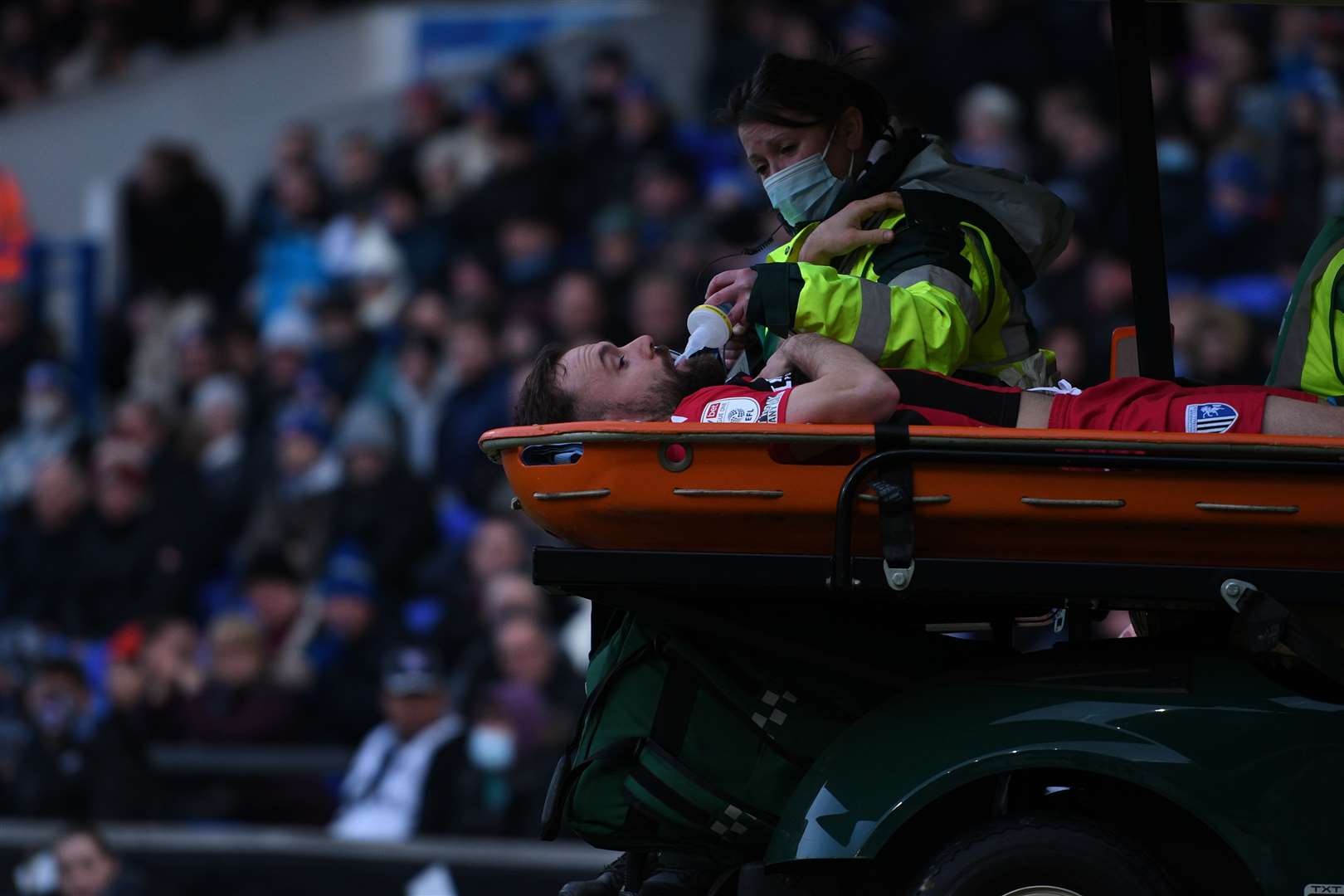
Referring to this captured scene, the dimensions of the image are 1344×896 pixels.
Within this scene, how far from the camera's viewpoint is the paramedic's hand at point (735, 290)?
12.6 ft

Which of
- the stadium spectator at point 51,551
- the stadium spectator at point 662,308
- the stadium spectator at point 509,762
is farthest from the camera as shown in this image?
the stadium spectator at point 51,551

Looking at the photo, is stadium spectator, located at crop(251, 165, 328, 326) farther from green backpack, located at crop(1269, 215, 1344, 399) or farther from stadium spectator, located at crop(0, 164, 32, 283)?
green backpack, located at crop(1269, 215, 1344, 399)

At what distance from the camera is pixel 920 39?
10.2 metres

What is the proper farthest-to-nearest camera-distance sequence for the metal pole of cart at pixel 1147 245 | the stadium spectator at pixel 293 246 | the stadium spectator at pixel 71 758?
1. the stadium spectator at pixel 293 246
2. the stadium spectator at pixel 71 758
3. the metal pole of cart at pixel 1147 245

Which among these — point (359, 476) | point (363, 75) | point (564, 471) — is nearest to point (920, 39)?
point (359, 476)

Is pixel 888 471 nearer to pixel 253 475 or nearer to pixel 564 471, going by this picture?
pixel 564 471

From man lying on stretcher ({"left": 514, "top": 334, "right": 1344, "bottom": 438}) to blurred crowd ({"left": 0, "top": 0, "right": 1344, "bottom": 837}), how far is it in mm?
3221

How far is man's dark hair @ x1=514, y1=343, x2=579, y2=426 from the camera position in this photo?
3998 millimetres

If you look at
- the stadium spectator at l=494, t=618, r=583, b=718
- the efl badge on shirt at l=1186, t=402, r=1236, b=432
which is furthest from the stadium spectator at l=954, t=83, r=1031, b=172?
the efl badge on shirt at l=1186, t=402, r=1236, b=432

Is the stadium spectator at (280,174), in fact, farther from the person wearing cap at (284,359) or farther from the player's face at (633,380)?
the player's face at (633,380)

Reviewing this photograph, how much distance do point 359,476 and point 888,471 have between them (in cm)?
637

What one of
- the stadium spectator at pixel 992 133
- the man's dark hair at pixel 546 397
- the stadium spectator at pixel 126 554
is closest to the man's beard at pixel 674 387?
the man's dark hair at pixel 546 397

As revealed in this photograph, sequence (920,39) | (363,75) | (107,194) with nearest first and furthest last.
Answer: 1. (920,39)
2. (107,194)
3. (363,75)

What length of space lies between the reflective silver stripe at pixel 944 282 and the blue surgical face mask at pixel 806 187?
1.06ft
